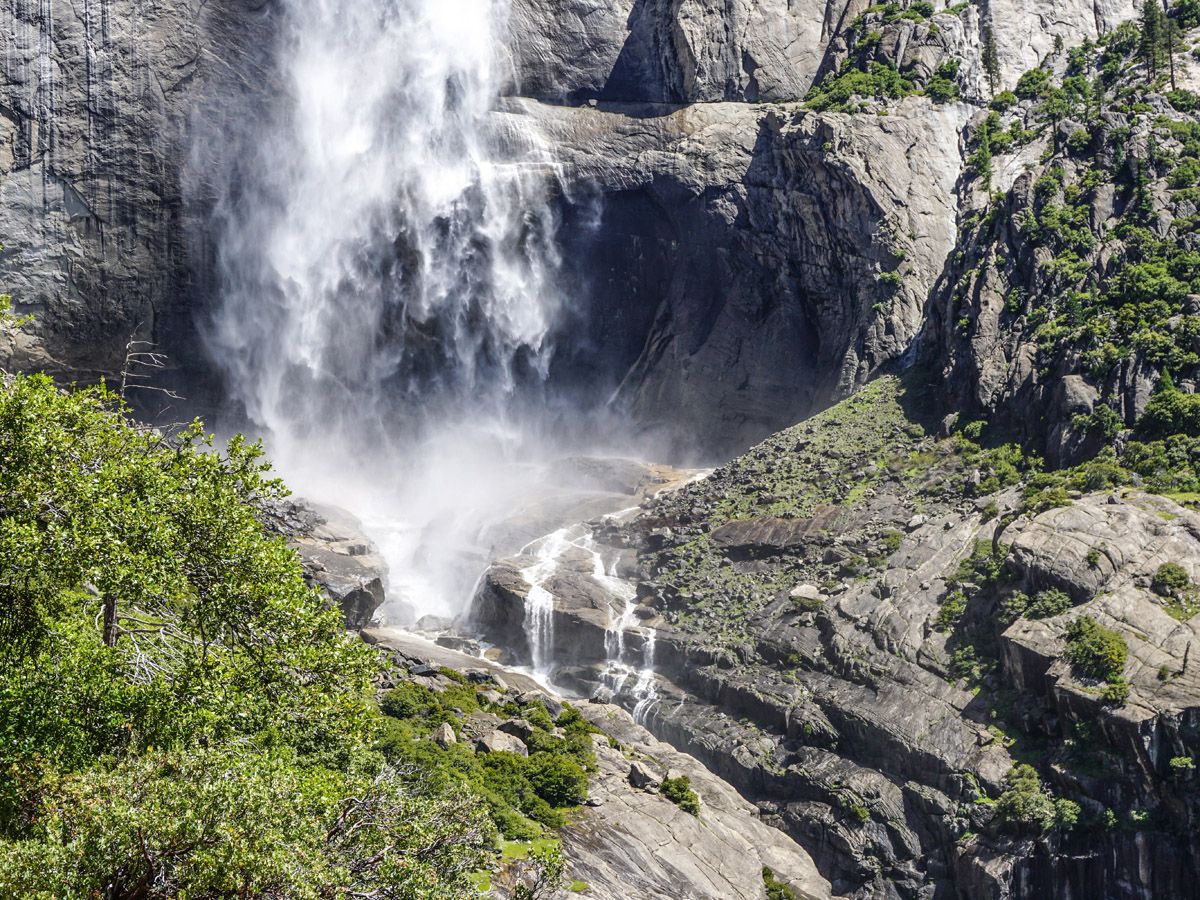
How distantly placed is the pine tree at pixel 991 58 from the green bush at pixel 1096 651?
65347mm

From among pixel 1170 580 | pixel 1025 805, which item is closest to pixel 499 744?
pixel 1025 805

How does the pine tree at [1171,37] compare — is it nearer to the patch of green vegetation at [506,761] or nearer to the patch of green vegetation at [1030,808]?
the patch of green vegetation at [1030,808]

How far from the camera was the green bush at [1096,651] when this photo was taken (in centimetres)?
4503

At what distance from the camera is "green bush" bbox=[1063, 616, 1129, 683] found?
4503 centimetres

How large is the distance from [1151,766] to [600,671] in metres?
33.2

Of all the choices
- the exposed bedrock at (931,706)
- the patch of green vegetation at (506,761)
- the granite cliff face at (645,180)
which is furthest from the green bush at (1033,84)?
the patch of green vegetation at (506,761)

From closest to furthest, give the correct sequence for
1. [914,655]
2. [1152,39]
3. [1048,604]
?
1. [1048,604]
2. [914,655]
3. [1152,39]

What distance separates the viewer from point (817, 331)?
307ft

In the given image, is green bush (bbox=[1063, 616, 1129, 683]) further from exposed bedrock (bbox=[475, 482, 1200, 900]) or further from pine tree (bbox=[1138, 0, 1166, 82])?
pine tree (bbox=[1138, 0, 1166, 82])

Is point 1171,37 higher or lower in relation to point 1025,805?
higher

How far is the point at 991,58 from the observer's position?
97.8 metres

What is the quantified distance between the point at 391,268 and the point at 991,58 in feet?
194

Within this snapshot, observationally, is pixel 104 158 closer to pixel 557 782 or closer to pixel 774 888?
pixel 557 782

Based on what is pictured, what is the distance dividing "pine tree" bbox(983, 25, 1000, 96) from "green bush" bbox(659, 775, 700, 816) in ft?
250
